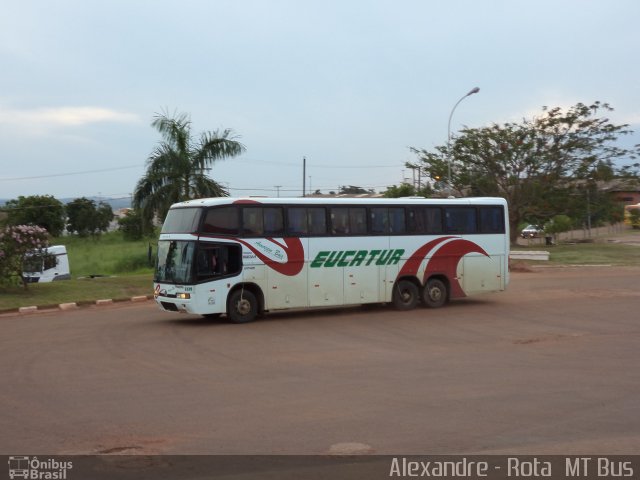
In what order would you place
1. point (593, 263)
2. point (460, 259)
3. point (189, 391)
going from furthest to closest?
point (593, 263) → point (460, 259) → point (189, 391)

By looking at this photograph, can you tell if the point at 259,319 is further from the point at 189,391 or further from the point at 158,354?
the point at 189,391

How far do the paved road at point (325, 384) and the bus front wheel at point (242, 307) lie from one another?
52 centimetres

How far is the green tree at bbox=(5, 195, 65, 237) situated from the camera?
67812 millimetres

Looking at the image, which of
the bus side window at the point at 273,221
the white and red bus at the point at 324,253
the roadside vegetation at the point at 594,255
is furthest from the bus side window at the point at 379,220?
the roadside vegetation at the point at 594,255

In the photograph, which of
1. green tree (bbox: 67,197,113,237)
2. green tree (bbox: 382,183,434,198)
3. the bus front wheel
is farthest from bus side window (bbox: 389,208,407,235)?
green tree (bbox: 67,197,113,237)

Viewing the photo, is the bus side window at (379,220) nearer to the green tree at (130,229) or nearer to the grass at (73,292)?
the grass at (73,292)

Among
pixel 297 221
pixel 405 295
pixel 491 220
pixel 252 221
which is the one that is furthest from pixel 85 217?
pixel 252 221

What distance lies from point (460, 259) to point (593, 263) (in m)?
17.9

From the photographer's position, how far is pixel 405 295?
21.9m

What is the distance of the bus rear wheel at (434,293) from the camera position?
72.4ft

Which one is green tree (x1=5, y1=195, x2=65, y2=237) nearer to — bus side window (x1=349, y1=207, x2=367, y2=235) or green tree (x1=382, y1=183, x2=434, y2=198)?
green tree (x1=382, y1=183, x2=434, y2=198)

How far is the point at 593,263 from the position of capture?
3759 centimetres

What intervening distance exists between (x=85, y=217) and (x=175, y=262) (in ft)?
195

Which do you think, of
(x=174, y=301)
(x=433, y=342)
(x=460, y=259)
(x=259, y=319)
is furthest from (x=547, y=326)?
(x=174, y=301)
